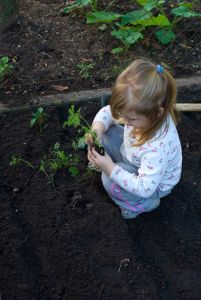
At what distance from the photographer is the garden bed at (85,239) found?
2.46 m

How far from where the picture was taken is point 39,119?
3.25 m

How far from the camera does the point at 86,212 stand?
9.10 ft

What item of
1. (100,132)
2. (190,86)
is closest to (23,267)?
(100,132)

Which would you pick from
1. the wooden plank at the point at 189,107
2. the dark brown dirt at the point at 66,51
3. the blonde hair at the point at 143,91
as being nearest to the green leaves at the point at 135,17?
the dark brown dirt at the point at 66,51

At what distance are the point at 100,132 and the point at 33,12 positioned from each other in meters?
1.85

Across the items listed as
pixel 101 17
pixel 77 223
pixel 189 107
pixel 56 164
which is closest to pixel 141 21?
pixel 101 17

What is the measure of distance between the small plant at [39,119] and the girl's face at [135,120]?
2.99 ft

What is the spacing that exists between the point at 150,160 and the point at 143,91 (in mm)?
341

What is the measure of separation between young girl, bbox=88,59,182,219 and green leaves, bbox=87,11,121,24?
1.34m

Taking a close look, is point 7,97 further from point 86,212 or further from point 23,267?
point 23,267

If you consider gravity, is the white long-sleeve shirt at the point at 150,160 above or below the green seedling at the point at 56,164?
above

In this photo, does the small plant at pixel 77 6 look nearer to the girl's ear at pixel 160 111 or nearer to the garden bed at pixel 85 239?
the garden bed at pixel 85 239

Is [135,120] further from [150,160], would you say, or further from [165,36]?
[165,36]

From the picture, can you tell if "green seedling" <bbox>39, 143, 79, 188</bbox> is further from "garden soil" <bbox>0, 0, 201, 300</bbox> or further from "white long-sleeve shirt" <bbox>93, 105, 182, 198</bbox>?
"white long-sleeve shirt" <bbox>93, 105, 182, 198</bbox>
